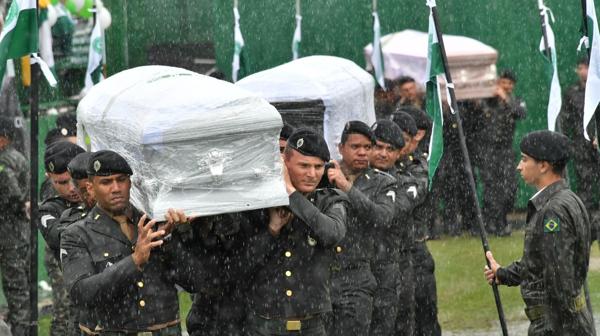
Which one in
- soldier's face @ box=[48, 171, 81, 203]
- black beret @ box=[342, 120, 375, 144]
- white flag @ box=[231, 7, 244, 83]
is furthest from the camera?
white flag @ box=[231, 7, 244, 83]

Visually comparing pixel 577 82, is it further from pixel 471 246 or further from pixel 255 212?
pixel 255 212

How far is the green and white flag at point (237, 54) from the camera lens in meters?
15.8

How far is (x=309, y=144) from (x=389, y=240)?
7.84 ft

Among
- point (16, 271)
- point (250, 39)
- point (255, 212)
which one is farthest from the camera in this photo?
point (250, 39)

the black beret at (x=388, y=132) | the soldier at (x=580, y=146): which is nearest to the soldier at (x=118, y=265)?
the black beret at (x=388, y=132)

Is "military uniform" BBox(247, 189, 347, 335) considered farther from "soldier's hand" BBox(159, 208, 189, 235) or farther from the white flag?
the white flag

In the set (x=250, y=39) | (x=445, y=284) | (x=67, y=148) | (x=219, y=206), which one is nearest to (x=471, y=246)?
(x=445, y=284)

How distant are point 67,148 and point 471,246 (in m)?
7.81

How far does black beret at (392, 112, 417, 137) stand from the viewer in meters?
10.6

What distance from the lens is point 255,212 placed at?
7.43 meters

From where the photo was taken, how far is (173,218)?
6.62 metres

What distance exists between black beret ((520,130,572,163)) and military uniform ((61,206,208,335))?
2223 mm

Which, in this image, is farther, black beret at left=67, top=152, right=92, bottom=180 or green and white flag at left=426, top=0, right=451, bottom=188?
green and white flag at left=426, top=0, right=451, bottom=188

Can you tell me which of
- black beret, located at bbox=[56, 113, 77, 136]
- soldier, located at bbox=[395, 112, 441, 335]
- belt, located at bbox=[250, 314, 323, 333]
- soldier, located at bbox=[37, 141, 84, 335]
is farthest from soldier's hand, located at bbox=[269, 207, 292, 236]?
black beret, located at bbox=[56, 113, 77, 136]
